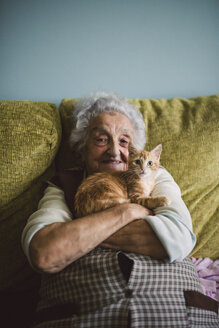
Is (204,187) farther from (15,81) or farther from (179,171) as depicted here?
(15,81)

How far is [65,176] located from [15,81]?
37.6 inches

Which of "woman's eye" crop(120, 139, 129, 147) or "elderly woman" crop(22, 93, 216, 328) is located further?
"woman's eye" crop(120, 139, 129, 147)

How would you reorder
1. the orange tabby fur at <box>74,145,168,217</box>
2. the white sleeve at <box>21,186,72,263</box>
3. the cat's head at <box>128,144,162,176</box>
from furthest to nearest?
1. the cat's head at <box>128,144,162,176</box>
2. the orange tabby fur at <box>74,145,168,217</box>
3. the white sleeve at <box>21,186,72,263</box>

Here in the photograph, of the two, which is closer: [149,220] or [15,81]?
[149,220]

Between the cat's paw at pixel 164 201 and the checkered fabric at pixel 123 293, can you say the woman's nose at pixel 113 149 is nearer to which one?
the cat's paw at pixel 164 201

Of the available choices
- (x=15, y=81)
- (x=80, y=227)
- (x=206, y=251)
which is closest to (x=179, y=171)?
(x=206, y=251)

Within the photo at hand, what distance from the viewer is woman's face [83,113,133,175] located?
1.10 metres

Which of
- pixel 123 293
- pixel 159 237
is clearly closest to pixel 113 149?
pixel 159 237

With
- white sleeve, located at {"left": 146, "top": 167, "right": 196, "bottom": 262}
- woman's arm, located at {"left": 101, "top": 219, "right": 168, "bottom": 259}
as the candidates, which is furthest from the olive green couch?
woman's arm, located at {"left": 101, "top": 219, "right": 168, "bottom": 259}

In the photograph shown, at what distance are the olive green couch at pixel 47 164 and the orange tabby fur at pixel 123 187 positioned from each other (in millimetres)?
224

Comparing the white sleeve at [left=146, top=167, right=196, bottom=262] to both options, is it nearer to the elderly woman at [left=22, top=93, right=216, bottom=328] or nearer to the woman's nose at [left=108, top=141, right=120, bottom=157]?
the elderly woman at [left=22, top=93, right=216, bottom=328]

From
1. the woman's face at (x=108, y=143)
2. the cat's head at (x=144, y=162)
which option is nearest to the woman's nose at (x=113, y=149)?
the woman's face at (x=108, y=143)

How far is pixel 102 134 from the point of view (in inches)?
44.6

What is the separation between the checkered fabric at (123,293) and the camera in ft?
2.12
